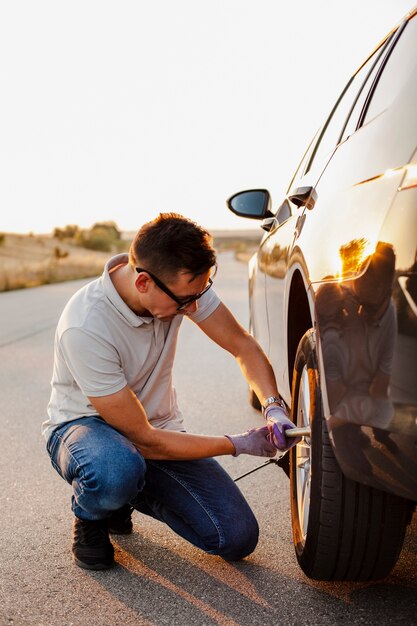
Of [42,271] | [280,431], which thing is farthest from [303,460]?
[42,271]

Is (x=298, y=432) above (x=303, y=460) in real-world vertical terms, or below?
above

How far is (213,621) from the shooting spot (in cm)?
270

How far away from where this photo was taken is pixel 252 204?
16.0 feet

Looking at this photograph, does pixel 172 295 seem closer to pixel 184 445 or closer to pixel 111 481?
pixel 184 445

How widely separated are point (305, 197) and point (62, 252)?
47.1 metres

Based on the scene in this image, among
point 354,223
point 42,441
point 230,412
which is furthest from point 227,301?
Result: point 354,223

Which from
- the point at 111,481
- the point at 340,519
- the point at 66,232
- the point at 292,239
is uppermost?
the point at 292,239

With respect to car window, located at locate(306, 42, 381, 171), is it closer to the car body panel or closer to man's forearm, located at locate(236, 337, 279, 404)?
the car body panel

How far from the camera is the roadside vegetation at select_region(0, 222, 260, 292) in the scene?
2694cm

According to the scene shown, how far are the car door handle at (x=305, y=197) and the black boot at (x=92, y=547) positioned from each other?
143 centimetres

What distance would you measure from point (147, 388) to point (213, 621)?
1.03 m

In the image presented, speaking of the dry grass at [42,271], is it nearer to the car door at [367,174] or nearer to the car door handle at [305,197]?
the car door handle at [305,197]

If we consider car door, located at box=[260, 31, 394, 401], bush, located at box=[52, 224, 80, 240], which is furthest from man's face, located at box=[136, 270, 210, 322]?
bush, located at box=[52, 224, 80, 240]

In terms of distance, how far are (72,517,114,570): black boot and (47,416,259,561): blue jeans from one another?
1.9 inches
